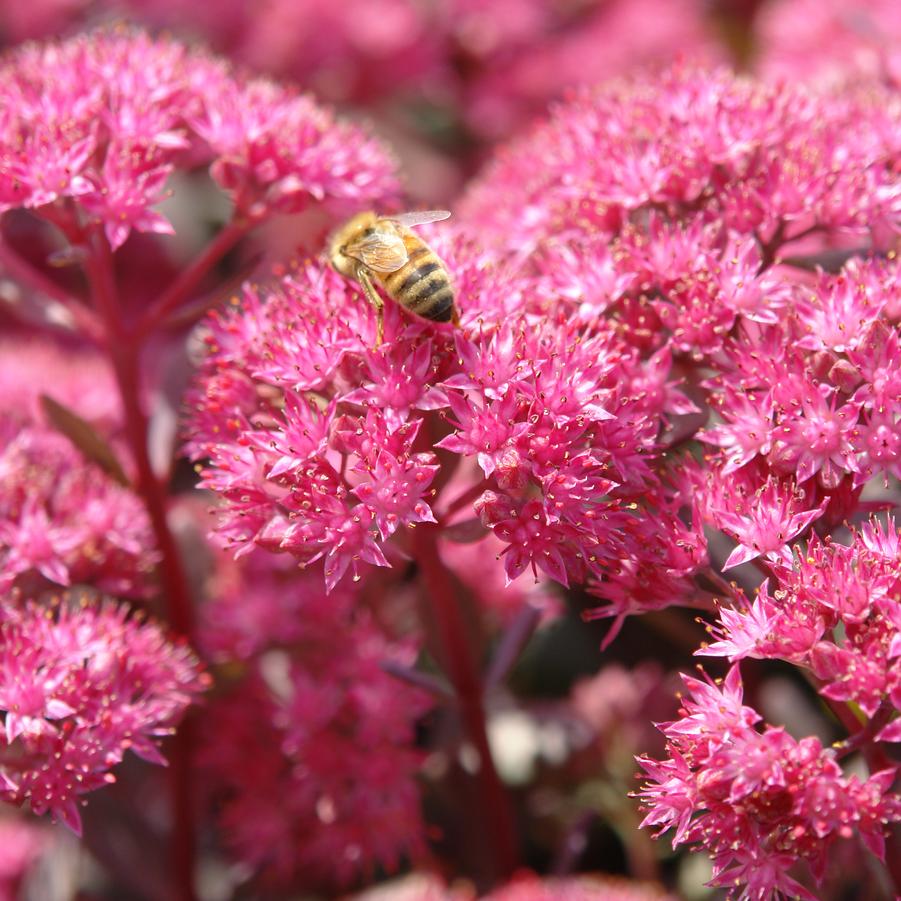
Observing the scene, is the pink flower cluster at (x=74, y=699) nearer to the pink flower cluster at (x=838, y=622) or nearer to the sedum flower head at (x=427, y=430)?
the sedum flower head at (x=427, y=430)

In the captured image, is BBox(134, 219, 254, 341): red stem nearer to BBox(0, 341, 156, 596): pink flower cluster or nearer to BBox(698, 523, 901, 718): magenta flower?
BBox(0, 341, 156, 596): pink flower cluster

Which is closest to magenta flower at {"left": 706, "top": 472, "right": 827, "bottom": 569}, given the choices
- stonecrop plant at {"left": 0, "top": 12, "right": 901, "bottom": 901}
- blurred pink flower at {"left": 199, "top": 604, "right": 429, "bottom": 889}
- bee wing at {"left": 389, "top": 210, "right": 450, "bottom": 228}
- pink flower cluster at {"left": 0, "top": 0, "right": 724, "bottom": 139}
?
stonecrop plant at {"left": 0, "top": 12, "right": 901, "bottom": 901}

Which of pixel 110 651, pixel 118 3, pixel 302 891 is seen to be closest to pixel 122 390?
pixel 110 651

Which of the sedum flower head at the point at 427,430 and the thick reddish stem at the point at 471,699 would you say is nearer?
the sedum flower head at the point at 427,430

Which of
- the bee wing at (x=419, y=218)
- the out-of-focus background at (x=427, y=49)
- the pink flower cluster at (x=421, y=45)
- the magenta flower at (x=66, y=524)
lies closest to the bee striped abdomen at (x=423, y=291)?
the bee wing at (x=419, y=218)

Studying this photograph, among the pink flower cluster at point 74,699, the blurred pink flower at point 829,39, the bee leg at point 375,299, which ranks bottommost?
the pink flower cluster at point 74,699

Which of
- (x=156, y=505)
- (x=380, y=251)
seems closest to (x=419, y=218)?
(x=380, y=251)
